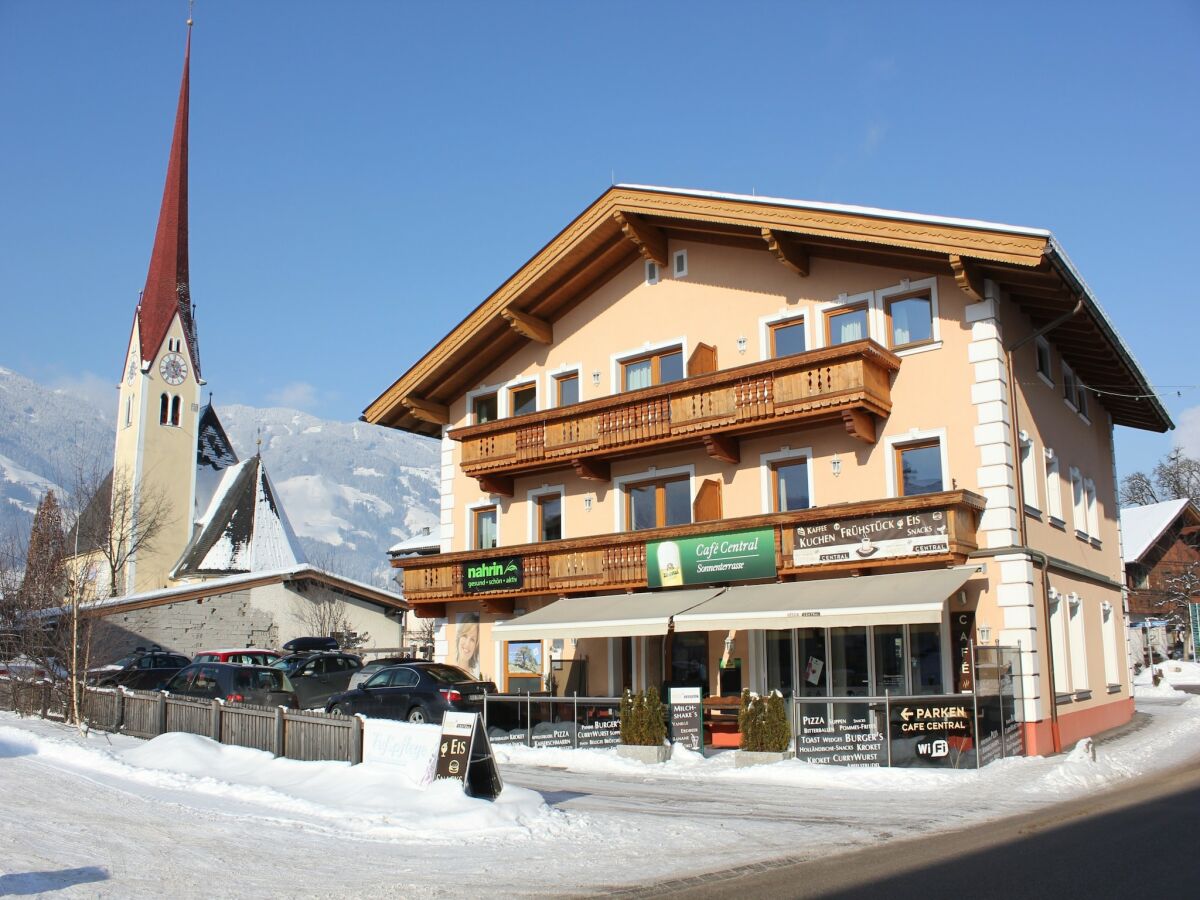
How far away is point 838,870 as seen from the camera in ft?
33.7

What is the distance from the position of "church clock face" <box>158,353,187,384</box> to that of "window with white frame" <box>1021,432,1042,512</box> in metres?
58.7

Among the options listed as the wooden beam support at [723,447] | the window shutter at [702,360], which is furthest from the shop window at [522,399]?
the wooden beam support at [723,447]

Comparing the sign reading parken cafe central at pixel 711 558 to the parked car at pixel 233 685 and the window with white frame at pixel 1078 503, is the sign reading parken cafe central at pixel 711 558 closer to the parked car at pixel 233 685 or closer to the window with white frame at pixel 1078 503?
the window with white frame at pixel 1078 503

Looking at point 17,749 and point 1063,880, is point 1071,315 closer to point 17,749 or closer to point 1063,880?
point 1063,880

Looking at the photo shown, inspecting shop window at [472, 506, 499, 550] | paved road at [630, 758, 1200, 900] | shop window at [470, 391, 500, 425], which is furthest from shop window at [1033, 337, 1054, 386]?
shop window at [472, 506, 499, 550]

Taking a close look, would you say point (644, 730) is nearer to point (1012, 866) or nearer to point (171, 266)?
point (1012, 866)

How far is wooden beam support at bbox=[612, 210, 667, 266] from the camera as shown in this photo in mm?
25906

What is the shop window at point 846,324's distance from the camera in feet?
75.9

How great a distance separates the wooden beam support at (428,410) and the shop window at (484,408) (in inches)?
39.6

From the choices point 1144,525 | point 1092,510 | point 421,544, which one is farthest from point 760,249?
point 1144,525

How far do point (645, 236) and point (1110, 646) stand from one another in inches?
601

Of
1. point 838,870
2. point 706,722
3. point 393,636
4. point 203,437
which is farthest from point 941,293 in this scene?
point 203,437

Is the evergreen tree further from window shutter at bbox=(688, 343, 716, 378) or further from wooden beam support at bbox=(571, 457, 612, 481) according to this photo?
window shutter at bbox=(688, 343, 716, 378)

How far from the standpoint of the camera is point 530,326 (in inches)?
1107
